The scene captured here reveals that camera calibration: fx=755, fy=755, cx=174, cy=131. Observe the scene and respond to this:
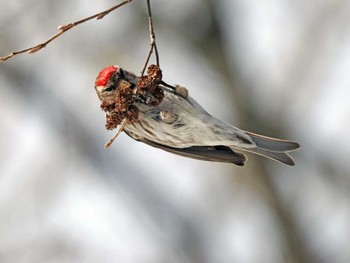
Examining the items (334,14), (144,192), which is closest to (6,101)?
(144,192)

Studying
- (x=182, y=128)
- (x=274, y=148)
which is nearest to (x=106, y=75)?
(x=182, y=128)

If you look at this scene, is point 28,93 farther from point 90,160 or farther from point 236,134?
point 236,134

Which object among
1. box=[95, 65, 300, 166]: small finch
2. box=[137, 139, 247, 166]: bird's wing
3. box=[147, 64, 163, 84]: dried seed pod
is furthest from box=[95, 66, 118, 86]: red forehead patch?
box=[147, 64, 163, 84]: dried seed pod

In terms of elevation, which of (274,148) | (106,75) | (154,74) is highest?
(274,148)

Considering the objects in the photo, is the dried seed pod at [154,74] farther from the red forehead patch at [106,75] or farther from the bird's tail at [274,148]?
the bird's tail at [274,148]

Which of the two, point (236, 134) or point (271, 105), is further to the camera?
point (271, 105)

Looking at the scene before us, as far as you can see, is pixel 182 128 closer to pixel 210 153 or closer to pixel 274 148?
pixel 210 153

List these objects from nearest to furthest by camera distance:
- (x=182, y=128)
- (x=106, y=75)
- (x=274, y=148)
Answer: (x=106, y=75) < (x=182, y=128) < (x=274, y=148)

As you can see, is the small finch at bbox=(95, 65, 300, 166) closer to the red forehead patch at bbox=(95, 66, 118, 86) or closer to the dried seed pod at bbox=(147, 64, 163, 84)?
the red forehead patch at bbox=(95, 66, 118, 86)
